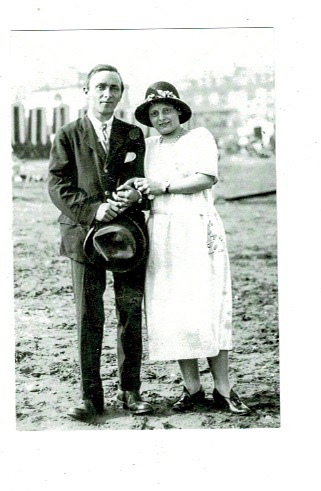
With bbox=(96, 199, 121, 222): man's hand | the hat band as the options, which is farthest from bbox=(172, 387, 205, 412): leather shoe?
the hat band

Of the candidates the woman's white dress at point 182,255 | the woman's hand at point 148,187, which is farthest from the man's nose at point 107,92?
the woman's hand at point 148,187

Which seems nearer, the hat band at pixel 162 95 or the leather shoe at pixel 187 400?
the hat band at pixel 162 95

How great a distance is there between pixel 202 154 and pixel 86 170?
2.20ft

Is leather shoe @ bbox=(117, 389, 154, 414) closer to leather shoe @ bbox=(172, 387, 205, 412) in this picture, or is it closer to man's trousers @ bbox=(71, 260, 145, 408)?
man's trousers @ bbox=(71, 260, 145, 408)

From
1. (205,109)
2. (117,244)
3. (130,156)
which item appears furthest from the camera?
(205,109)

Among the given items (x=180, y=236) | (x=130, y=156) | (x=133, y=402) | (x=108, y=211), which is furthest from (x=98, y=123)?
(x=133, y=402)

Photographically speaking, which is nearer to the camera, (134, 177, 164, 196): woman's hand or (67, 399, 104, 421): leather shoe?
(134, 177, 164, 196): woman's hand

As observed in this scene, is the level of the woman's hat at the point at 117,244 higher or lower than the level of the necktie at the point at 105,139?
lower

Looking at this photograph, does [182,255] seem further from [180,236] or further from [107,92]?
[107,92]

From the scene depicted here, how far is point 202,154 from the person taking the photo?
367cm

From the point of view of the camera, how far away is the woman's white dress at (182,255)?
12.1 ft

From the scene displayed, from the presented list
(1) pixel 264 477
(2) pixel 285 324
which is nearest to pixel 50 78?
(2) pixel 285 324

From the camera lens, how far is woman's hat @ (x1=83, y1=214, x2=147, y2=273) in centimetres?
361

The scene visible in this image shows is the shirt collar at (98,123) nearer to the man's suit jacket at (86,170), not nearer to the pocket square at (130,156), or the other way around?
the man's suit jacket at (86,170)
